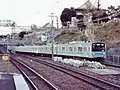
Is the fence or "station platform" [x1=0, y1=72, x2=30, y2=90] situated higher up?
the fence

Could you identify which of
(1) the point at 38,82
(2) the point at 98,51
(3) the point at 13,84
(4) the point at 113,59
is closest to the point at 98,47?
(2) the point at 98,51

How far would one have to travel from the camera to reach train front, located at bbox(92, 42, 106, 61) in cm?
4212

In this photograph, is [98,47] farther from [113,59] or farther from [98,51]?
[113,59]

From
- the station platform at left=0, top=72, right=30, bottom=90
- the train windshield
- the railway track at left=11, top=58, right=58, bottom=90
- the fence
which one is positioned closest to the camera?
the station platform at left=0, top=72, right=30, bottom=90

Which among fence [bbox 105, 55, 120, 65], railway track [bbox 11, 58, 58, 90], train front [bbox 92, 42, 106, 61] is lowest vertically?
railway track [bbox 11, 58, 58, 90]

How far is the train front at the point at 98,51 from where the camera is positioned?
42125 millimetres

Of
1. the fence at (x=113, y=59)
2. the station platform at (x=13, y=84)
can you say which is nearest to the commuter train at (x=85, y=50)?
the fence at (x=113, y=59)

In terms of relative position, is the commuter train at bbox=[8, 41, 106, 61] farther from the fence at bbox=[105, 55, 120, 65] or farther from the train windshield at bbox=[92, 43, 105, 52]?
the fence at bbox=[105, 55, 120, 65]

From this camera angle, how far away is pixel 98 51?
42312 millimetres

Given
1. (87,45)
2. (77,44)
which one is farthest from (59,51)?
(87,45)

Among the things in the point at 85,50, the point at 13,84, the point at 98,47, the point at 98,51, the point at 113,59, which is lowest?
the point at 13,84

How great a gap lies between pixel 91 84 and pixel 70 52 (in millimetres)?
31942

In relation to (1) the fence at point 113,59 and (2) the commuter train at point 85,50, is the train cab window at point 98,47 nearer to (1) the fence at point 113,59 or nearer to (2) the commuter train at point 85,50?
(2) the commuter train at point 85,50

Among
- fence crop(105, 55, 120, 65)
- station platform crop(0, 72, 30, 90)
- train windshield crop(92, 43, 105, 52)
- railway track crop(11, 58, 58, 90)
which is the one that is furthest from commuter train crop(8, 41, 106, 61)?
station platform crop(0, 72, 30, 90)
